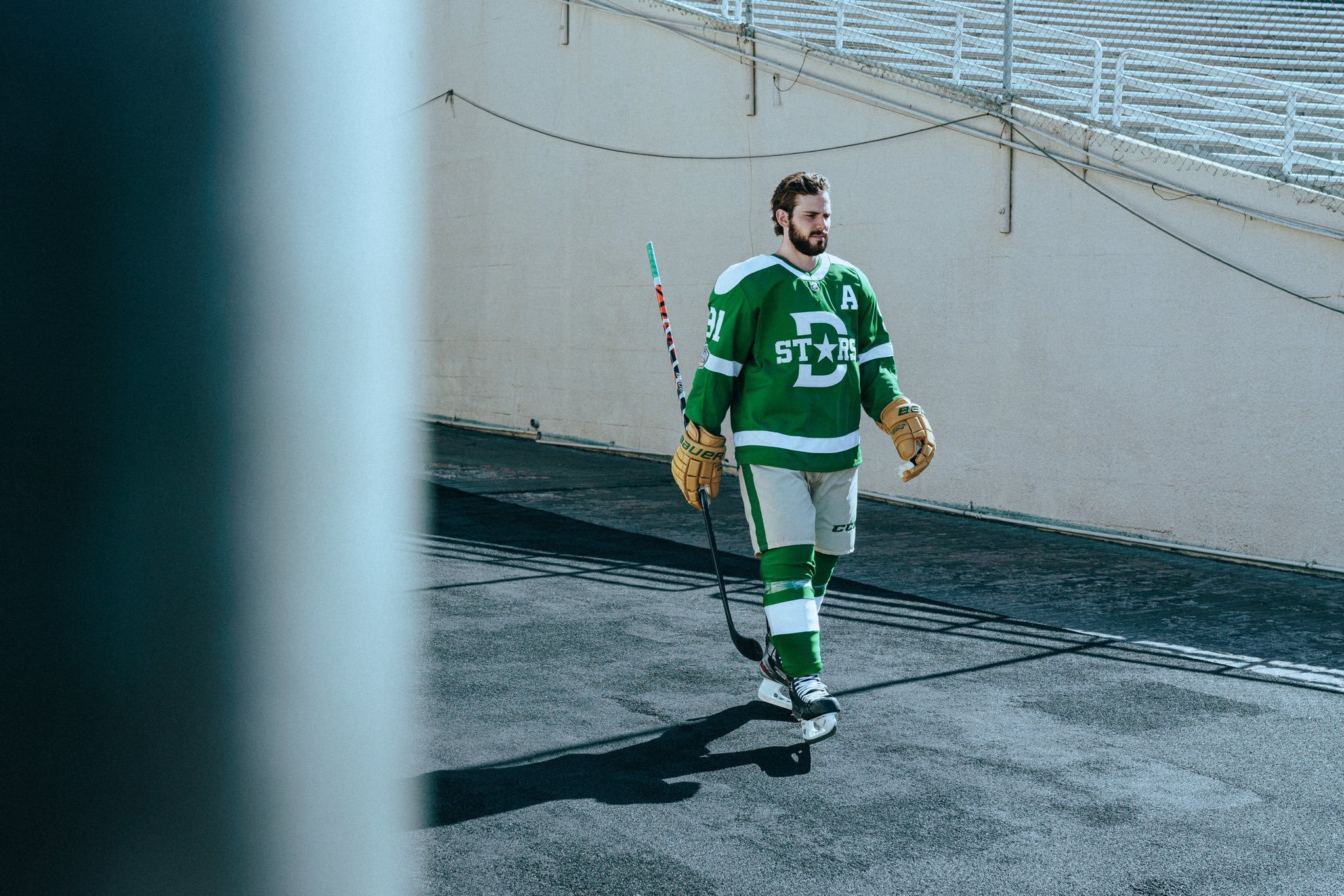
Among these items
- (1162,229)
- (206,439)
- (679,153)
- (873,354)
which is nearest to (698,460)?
(873,354)

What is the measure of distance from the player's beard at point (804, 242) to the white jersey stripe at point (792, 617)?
129cm

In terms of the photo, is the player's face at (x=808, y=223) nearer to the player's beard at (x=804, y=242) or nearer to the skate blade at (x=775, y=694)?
the player's beard at (x=804, y=242)

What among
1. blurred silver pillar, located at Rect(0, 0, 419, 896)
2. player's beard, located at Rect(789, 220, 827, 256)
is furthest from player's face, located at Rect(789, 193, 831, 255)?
blurred silver pillar, located at Rect(0, 0, 419, 896)

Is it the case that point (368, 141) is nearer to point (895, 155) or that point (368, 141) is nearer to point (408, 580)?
point (408, 580)

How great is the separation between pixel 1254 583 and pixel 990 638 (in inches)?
101

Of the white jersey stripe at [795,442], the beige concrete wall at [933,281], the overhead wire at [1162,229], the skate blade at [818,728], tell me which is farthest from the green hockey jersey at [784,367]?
the overhead wire at [1162,229]

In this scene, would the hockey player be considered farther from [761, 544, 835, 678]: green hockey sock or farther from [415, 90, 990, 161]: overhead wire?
[415, 90, 990, 161]: overhead wire

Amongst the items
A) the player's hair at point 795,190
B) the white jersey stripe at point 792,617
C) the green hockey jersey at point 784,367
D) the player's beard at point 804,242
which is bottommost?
the white jersey stripe at point 792,617

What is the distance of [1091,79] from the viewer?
10742 mm

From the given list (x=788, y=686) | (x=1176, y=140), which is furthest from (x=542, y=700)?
(x=1176, y=140)

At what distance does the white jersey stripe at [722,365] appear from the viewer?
5.15 meters

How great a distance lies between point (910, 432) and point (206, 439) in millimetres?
4799

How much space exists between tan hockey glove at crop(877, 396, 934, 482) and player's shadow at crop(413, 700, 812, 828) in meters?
1.27

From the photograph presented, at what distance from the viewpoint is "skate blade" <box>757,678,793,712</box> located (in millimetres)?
5238
